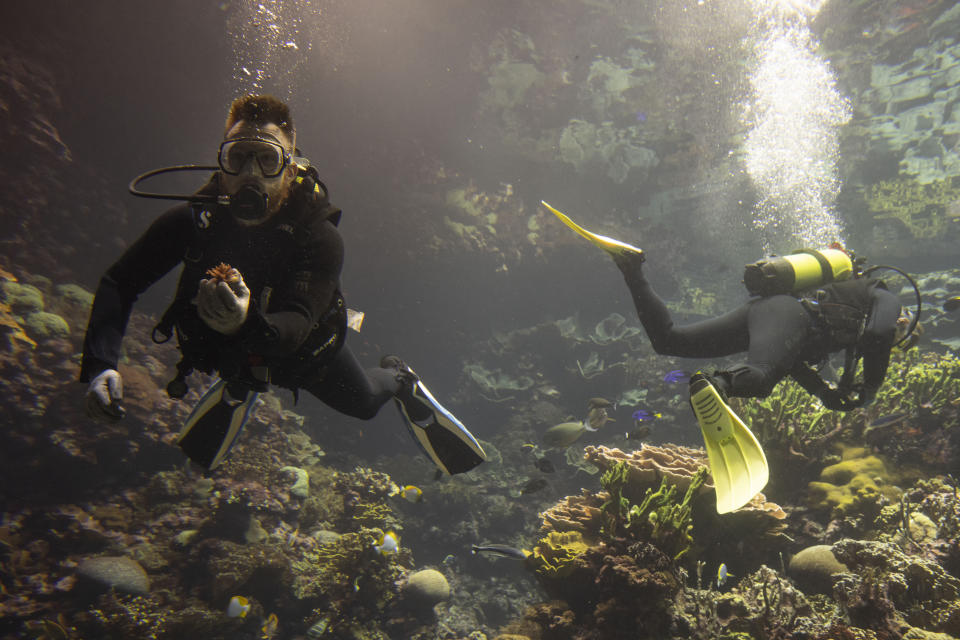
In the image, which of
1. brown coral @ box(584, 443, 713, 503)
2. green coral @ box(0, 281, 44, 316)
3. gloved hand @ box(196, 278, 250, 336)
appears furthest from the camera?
green coral @ box(0, 281, 44, 316)

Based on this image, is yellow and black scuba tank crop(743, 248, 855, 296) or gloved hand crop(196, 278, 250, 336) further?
Result: yellow and black scuba tank crop(743, 248, 855, 296)

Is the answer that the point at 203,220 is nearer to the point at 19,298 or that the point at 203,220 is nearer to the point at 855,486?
the point at 855,486

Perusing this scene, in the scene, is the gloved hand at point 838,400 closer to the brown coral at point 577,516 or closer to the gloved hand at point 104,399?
the brown coral at point 577,516

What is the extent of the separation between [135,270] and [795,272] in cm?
504

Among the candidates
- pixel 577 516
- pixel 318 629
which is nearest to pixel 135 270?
pixel 577 516

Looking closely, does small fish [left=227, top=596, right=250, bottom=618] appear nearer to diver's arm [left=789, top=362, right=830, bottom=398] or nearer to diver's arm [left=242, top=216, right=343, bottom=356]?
diver's arm [left=242, top=216, right=343, bottom=356]

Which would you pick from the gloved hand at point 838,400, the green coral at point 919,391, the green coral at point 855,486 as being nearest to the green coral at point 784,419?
the green coral at point 855,486

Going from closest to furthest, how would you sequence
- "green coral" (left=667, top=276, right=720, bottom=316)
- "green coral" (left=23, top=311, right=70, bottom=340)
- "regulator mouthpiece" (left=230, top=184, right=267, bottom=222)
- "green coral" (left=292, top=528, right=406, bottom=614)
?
"regulator mouthpiece" (left=230, top=184, right=267, bottom=222) → "green coral" (left=292, top=528, right=406, bottom=614) → "green coral" (left=23, top=311, right=70, bottom=340) → "green coral" (left=667, top=276, right=720, bottom=316)

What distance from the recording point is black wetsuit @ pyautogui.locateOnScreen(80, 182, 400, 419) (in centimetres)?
189

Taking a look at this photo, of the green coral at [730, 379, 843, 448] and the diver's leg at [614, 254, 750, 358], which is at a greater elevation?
the diver's leg at [614, 254, 750, 358]

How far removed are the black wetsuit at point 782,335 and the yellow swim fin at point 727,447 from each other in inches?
7.8

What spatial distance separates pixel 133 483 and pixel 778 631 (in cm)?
859

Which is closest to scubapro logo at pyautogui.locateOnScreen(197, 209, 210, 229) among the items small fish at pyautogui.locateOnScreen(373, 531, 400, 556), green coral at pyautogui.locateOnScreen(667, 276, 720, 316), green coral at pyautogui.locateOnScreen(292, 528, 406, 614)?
small fish at pyautogui.locateOnScreen(373, 531, 400, 556)

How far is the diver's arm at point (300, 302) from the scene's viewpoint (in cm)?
166
